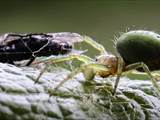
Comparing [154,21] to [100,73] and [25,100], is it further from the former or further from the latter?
[25,100]

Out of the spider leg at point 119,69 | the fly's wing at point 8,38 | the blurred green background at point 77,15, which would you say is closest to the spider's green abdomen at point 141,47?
the spider leg at point 119,69

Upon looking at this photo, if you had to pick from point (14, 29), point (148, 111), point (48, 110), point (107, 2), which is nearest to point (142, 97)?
point (148, 111)

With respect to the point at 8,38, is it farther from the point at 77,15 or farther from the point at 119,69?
the point at 77,15

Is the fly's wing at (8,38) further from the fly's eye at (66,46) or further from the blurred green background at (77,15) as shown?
the blurred green background at (77,15)

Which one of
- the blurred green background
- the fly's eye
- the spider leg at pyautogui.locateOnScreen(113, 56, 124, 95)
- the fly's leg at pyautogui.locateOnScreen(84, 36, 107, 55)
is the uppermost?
the fly's leg at pyautogui.locateOnScreen(84, 36, 107, 55)

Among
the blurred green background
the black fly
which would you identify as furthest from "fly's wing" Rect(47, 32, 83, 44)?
the blurred green background

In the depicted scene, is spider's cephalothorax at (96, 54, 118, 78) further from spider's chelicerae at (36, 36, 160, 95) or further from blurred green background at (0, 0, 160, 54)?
blurred green background at (0, 0, 160, 54)
